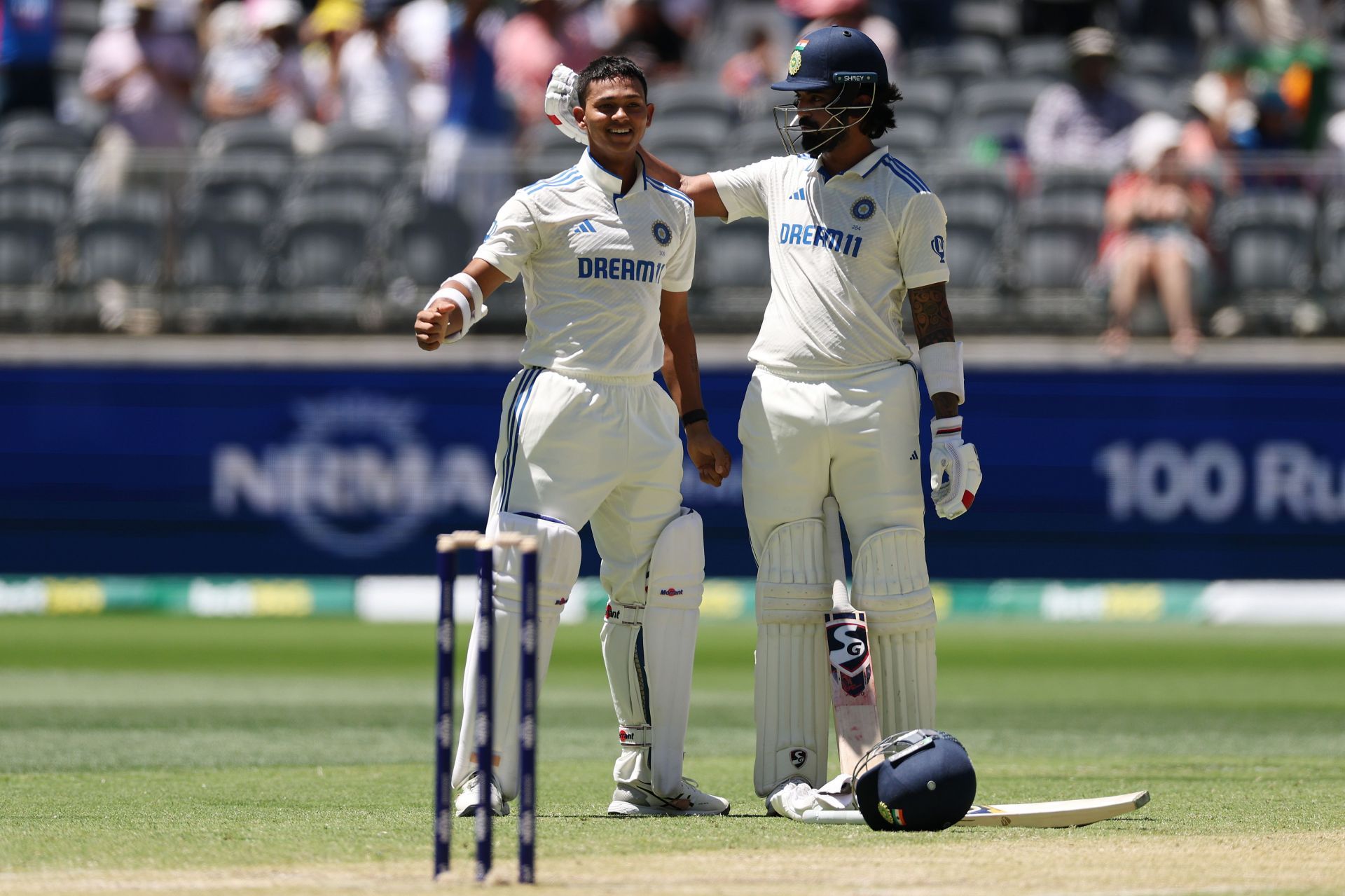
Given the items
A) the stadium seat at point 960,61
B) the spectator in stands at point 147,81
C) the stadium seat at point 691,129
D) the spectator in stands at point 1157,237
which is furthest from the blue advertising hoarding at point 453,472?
the stadium seat at point 960,61

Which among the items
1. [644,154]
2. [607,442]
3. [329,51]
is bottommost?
[607,442]

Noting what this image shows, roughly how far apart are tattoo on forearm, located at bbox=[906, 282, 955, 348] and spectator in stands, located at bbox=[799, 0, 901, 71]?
26.2 ft

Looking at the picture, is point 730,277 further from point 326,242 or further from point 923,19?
point 923,19

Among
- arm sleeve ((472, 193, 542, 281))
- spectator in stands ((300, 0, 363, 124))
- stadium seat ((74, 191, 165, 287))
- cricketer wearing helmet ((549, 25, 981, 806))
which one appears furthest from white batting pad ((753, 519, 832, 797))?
spectator in stands ((300, 0, 363, 124))

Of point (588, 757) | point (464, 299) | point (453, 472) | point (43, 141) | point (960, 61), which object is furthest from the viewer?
point (960, 61)

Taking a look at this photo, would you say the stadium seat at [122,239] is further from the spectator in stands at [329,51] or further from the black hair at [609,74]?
the black hair at [609,74]

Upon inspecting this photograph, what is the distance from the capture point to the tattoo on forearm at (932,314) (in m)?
6.16

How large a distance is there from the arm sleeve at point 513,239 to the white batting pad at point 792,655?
1.17 meters

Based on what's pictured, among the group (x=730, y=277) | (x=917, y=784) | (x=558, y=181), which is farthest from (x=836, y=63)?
(x=730, y=277)

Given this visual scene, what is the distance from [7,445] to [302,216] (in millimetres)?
2588

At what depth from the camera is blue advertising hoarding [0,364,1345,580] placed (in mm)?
13531

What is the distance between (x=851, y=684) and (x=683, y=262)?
1424mm

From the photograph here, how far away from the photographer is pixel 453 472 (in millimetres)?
13867

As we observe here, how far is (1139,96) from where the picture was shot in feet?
48.8
